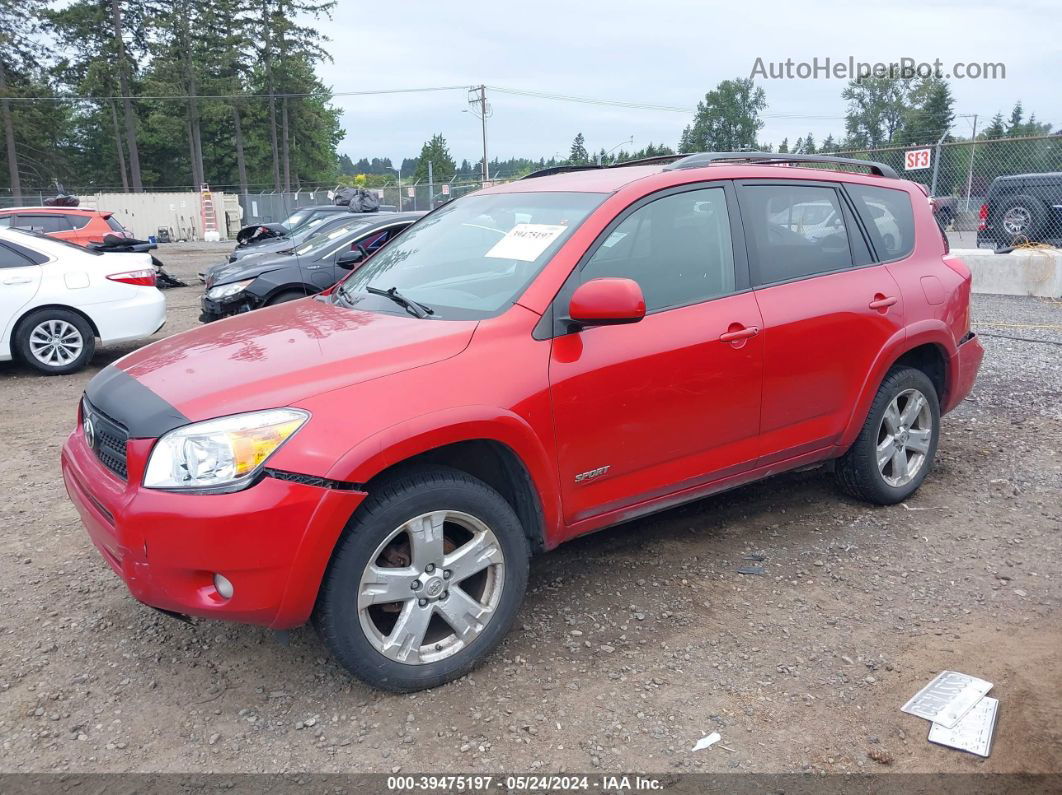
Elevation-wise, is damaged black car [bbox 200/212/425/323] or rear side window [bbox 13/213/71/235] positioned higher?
rear side window [bbox 13/213/71/235]

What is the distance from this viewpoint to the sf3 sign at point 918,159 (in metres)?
14.6

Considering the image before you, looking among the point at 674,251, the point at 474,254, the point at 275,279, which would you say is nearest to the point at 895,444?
the point at 674,251

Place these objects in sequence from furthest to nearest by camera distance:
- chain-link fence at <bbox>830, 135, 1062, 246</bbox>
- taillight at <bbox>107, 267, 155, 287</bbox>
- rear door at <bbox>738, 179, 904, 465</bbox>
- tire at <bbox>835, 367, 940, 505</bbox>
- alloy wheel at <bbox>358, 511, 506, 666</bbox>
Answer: chain-link fence at <bbox>830, 135, 1062, 246</bbox>
taillight at <bbox>107, 267, 155, 287</bbox>
tire at <bbox>835, 367, 940, 505</bbox>
rear door at <bbox>738, 179, 904, 465</bbox>
alloy wheel at <bbox>358, 511, 506, 666</bbox>

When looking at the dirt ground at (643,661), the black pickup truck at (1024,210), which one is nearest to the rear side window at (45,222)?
the dirt ground at (643,661)

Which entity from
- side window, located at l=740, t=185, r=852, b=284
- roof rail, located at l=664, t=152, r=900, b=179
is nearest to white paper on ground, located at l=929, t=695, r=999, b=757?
side window, located at l=740, t=185, r=852, b=284

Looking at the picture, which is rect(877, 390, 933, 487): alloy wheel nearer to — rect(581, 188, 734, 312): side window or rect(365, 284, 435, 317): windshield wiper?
rect(581, 188, 734, 312): side window

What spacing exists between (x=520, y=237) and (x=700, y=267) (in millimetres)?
806

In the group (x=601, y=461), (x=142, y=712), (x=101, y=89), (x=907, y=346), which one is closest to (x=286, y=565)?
(x=142, y=712)

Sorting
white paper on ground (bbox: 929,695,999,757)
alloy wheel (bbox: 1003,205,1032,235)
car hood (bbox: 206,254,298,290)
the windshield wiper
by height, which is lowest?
white paper on ground (bbox: 929,695,999,757)

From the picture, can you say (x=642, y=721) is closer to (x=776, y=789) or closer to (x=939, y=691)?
(x=776, y=789)

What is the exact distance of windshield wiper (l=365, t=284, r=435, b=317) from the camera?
128 inches

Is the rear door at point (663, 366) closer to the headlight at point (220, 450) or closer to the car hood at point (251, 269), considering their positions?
the headlight at point (220, 450)

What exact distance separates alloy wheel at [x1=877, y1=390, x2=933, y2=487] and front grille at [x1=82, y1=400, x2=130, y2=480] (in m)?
3.52

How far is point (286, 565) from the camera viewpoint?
2.51 meters
